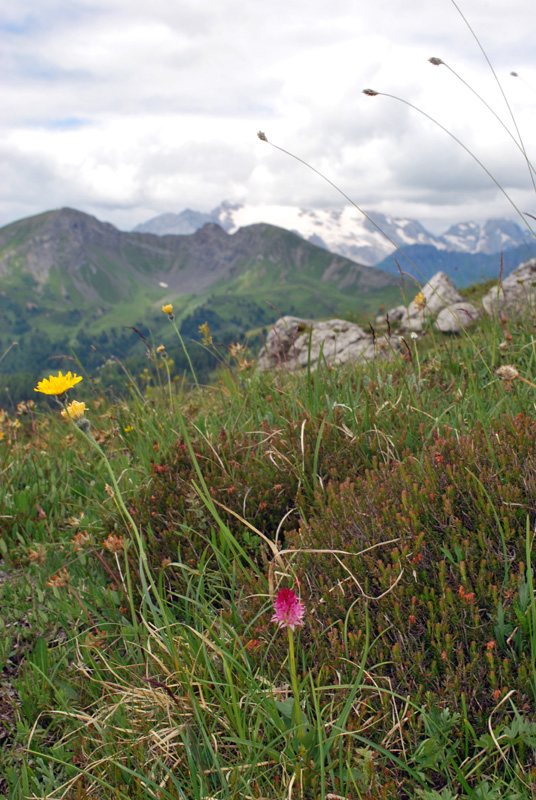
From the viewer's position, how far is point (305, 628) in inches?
101

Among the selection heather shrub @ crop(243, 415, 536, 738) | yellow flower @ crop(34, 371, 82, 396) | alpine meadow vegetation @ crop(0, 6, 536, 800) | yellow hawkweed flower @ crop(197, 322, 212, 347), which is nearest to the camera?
alpine meadow vegetation @ crop(0, 6, 536, 800)

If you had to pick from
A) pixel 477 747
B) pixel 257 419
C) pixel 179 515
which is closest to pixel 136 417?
pixel 257 419

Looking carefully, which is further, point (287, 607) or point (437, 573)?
point (437, 573)

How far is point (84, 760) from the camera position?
231cm

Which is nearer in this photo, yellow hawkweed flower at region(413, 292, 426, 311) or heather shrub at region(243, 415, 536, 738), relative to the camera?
heather shrub at region(243, 415, 536, 738)

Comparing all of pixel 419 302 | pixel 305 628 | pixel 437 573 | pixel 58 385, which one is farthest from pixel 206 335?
pixel 437 573

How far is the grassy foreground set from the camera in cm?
201

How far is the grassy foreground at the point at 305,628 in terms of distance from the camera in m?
2.01

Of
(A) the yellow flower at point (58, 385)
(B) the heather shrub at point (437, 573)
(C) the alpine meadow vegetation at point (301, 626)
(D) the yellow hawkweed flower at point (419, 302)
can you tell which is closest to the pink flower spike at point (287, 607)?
(C) the alpine meadow vegetation at point (301, 626)

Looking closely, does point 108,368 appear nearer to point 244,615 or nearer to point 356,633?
point 244,615

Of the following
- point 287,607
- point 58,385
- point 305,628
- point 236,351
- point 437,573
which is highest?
point 58,385

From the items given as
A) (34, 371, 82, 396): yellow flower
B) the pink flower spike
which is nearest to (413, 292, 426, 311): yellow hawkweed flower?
(34, 371, 82, 396): yellow flower

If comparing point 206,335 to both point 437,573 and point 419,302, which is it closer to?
point 419,302

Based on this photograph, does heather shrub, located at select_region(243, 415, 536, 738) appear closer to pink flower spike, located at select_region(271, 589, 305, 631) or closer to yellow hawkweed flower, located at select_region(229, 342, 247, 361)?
pink flower spike, located at select_region(271, 589, 305, 631)
